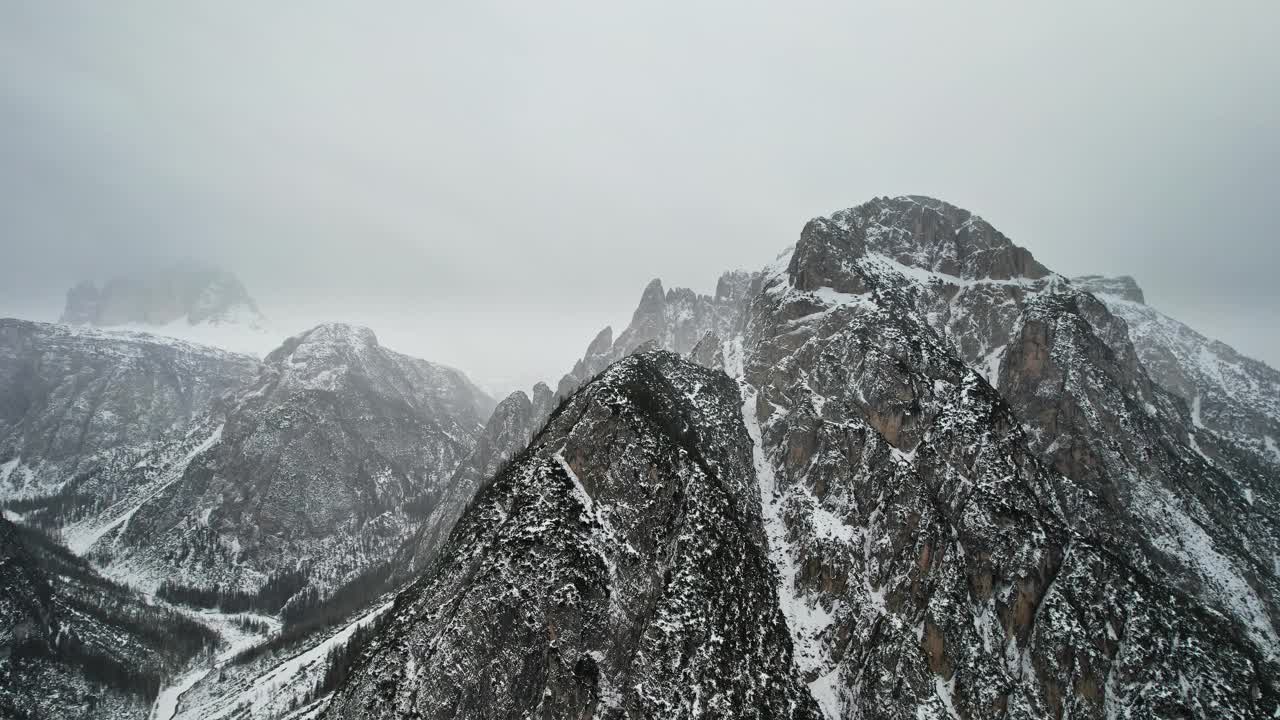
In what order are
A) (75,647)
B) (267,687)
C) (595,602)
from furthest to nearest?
(75,647), (267,687), (595,602)

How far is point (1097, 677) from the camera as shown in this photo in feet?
171

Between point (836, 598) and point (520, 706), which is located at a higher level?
point (836, 598)

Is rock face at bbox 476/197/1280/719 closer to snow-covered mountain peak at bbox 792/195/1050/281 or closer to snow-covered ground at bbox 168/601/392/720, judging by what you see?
snow-covered mountain peak at bbox 792/195/1050/281

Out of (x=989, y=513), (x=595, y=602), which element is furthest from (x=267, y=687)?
(x=989, y=513)

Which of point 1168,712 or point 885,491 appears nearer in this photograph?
point 1168,712

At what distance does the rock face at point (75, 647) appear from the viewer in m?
98.8

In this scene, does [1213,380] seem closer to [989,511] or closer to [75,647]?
[989,511]

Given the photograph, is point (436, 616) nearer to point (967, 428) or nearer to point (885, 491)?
point (885, 491)

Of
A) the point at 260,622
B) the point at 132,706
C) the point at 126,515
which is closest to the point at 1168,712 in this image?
the point at 132,706

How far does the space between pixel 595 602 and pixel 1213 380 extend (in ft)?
779

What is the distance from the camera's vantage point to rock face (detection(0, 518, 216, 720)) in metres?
98.8

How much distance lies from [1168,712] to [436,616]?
250 ft

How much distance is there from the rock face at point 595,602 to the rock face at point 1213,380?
165m

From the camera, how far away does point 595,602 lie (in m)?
50.4
